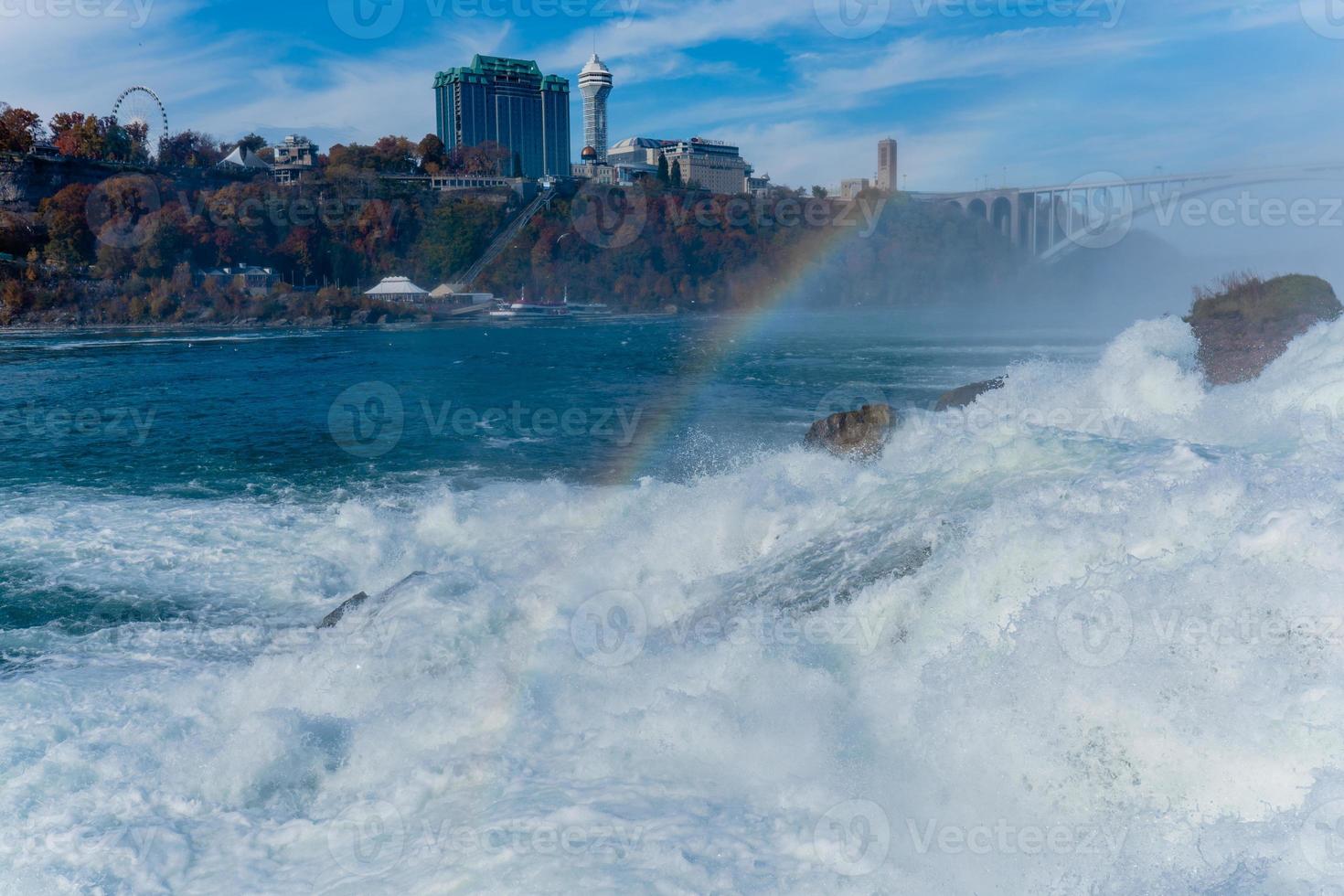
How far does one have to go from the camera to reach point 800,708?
5.46 meters

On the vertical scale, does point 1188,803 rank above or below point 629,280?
below

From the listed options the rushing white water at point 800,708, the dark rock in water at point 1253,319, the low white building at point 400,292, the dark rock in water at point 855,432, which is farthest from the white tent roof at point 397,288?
the rushing white water at point 800,708

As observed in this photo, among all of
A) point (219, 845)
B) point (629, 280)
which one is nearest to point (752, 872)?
point (219, 845)

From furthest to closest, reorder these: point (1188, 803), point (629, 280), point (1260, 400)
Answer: point (629, 280)
point (1260, 400)
point (1188, 803)

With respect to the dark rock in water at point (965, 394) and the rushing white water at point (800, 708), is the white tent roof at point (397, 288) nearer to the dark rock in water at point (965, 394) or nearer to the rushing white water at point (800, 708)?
the dark rock in water at point (965, 394)

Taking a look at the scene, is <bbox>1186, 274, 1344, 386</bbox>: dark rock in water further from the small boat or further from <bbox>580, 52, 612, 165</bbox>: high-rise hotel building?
<bbox>580, 52, 612, 165</bbox>: high-rise hotel building

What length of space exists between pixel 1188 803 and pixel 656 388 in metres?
23.9

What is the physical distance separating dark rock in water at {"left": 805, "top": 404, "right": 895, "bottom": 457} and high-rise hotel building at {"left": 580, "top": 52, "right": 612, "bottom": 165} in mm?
154864

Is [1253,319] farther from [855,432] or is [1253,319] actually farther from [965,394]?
[855,432]

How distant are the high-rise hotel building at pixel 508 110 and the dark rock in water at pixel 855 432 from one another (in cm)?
16553

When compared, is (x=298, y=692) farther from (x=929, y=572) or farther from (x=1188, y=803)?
(x=1188, y=803)

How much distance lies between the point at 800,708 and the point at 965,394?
11.7 meters

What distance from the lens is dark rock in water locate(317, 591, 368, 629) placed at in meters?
8.30

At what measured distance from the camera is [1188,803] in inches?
166
